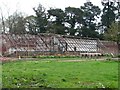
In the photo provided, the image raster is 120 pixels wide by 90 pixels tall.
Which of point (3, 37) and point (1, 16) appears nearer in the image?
point (3, 37)

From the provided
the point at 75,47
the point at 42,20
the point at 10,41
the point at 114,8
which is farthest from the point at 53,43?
the point at 114,8

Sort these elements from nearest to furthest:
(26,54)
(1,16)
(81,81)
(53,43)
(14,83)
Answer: (14,83) → (81,81) → (26,54) → (53,43) → (1,16)

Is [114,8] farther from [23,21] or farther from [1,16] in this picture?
[1,16]

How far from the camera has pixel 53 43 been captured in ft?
128

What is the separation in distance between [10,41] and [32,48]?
2.63 m

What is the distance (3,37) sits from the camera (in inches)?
1427

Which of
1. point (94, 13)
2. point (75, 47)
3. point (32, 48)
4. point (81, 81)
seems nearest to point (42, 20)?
point (94, 13)

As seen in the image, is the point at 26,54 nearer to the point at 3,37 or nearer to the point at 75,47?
the point at 3,37

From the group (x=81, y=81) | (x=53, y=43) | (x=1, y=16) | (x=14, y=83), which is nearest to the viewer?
(x=14, y=83)

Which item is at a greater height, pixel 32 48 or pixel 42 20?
pixel 42 20

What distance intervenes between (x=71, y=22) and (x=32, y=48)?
20586mm

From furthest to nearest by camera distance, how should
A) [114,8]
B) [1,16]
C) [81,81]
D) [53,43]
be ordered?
1. [114,8]
2. [1,16]
3. [53,43]
4. [81,81]

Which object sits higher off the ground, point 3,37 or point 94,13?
point 94,13

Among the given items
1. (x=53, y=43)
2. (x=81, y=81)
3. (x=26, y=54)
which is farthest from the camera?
(x=53, y=43)
